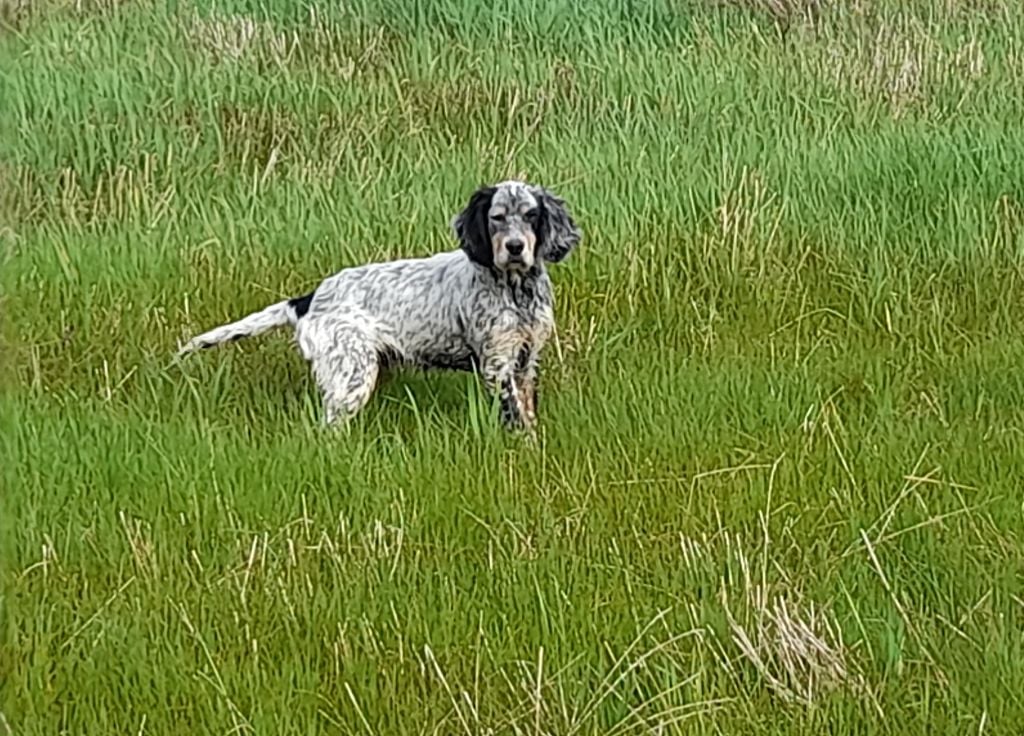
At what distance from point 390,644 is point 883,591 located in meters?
0.72

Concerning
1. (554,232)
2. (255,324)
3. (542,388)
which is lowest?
(542,388)

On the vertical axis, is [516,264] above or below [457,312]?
above

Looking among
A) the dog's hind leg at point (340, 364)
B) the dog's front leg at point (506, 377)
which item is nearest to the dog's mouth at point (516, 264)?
the dog's front leg at point (506, 377)

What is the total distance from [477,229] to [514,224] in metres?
0.08

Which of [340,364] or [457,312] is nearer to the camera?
[340,364]

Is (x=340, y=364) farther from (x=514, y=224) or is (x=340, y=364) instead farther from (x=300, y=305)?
(x=514, y=224)

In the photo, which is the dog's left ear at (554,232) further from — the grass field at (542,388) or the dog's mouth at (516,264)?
the grass field at (542,388)

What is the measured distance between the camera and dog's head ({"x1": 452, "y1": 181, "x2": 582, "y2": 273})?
305 cm

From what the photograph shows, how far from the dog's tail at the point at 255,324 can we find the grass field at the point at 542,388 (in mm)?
51

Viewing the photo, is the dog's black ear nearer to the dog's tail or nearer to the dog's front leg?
the dog's front leg

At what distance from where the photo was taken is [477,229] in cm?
308

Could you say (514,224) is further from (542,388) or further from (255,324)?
(255,324)

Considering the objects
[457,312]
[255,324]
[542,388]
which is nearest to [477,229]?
[457,312]

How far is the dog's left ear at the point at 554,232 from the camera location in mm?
3072
